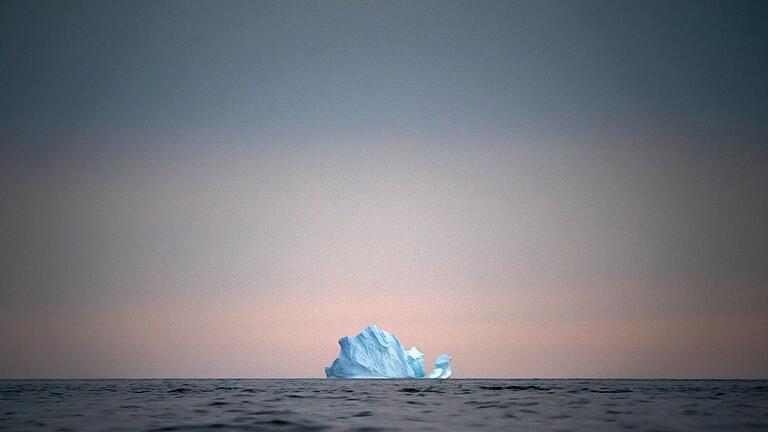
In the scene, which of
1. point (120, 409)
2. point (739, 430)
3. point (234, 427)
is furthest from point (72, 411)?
point (739, 430)

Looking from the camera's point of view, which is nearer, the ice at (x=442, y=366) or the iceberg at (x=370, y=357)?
the iceberg at (x=370, y=357)

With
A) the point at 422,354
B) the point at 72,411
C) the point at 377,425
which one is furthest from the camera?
the point at 422,354

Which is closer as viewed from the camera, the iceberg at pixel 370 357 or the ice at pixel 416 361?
the iceberg at pixel 370 357

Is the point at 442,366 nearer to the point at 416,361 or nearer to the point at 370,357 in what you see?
the point at 416,361

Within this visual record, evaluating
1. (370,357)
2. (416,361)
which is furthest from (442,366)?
(370,357)

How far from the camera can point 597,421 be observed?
20141 millimetres

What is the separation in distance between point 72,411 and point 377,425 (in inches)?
463

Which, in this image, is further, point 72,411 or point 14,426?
point 72,411

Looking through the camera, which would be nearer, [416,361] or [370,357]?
[370,357]

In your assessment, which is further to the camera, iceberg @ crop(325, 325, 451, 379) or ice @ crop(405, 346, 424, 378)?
ice @ crop(405, 346, 424, 378)

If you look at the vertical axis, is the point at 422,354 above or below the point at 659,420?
above

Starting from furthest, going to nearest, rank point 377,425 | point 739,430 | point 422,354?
point 422,354 → point 377,425 → point 739,430

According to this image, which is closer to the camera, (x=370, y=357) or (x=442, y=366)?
(x=370, y=357)

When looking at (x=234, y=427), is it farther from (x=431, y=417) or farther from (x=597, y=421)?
(x=597, y=421)
